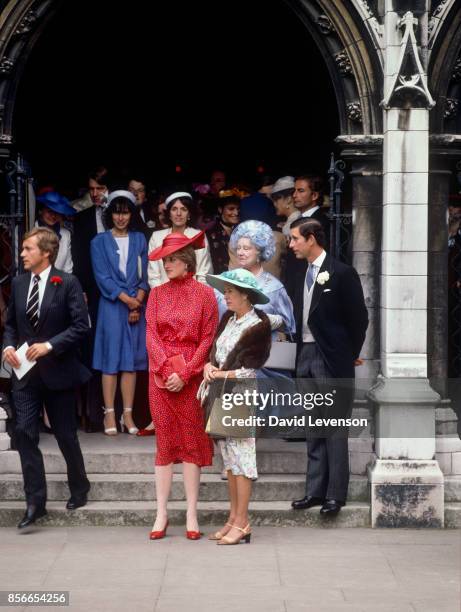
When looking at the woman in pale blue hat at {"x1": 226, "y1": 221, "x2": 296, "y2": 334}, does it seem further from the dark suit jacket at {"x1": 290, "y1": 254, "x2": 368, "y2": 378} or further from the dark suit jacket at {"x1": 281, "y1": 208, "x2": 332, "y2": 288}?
the dark suit jacket at {"x1": 281, "y1": 208, "x2": 332, "y2": 288}

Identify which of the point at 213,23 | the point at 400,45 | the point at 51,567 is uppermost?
the point at 213,23

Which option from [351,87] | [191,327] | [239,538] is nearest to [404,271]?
[351,87]

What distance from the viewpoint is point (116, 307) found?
10.5 meters

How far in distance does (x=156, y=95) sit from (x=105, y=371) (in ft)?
15.1

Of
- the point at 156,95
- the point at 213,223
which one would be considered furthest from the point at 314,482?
the point at 156,95

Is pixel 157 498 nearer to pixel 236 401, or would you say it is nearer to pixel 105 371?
pixel 236 401

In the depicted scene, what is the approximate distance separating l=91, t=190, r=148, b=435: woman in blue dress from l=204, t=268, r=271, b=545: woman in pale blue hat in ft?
6.16

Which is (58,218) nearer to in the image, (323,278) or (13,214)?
(13,214)

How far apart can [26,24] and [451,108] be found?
311 centimetres

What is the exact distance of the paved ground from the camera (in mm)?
7328

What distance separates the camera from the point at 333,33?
983 cm

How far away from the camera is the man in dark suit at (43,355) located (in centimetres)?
902

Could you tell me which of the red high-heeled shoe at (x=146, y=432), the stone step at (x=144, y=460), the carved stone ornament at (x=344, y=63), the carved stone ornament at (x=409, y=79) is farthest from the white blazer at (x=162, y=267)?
the carved stone ornament at (x=409, y=79)

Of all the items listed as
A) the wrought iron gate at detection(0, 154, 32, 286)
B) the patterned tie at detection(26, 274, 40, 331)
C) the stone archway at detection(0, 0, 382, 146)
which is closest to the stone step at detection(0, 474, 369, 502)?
the patterned tie at detection(26, 274, 40, 331)
